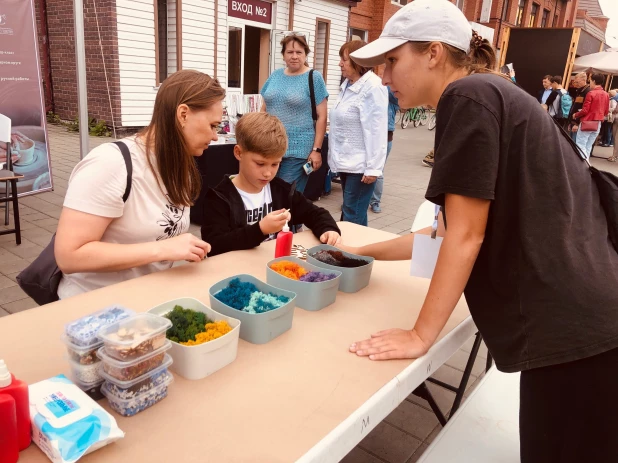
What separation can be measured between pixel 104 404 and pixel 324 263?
836mm

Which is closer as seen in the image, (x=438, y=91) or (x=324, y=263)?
(x=438, y=91)

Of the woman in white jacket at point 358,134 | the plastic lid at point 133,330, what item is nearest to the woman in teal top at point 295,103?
the woman in white jacket at point 358,134

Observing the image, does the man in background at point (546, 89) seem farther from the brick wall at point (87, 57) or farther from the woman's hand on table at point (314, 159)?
the brick wall at point (87, 57)

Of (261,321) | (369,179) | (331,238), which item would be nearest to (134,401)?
(261,321)

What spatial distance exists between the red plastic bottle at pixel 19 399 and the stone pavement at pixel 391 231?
141 cm

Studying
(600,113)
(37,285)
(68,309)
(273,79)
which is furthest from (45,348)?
(600,113)

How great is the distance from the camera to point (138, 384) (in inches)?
36.7

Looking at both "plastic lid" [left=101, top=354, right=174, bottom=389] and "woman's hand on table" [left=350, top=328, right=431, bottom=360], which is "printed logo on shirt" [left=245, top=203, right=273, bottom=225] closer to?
"woman's hand on table" [left=350, top=328, right=431, bottom=360]

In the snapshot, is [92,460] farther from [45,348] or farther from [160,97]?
[160,97]

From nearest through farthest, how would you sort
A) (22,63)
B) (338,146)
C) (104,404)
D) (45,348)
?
Answer: (104,404)
(45,348)
(338,146)
(22,63)

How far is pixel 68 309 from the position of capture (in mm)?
1324

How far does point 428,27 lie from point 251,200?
1.26 m

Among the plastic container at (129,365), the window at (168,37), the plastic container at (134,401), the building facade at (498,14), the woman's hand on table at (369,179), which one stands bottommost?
the woman's hand on table at (369,179)

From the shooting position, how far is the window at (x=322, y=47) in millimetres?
12711
